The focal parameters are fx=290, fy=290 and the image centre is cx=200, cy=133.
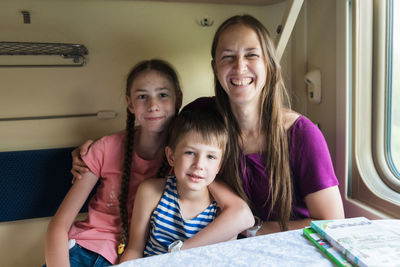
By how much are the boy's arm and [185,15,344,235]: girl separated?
39 centimetres

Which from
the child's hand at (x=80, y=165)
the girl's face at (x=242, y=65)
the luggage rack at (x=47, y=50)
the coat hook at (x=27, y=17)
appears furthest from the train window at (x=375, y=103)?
the coat hook at (x=27, y=17)

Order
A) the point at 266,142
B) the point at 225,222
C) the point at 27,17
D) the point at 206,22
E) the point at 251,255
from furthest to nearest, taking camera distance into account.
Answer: the point at 206,22 → the point at 27,17 → the point at 266,142 → the point at 225,222 → the point at 251,255

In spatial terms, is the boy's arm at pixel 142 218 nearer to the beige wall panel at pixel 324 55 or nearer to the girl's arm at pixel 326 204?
the girl's arm at pixel 326 204

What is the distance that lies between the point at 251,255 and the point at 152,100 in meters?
0.90

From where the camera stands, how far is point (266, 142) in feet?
4.77

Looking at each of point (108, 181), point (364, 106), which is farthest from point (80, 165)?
point (364, 106)

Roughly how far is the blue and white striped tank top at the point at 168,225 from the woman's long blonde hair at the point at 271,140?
0.92ft

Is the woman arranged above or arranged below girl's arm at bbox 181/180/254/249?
above

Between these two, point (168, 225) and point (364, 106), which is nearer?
point (168, 225)

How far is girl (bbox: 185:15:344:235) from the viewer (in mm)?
1348

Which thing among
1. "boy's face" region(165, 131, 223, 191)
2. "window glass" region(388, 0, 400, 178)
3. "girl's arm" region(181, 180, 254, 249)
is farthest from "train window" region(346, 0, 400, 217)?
"boy's face" region(165, 131, 223, 191)

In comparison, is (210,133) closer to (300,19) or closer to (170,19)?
(170,19)

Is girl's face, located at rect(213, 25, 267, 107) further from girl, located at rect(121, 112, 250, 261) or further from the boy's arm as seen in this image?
the boy's arm

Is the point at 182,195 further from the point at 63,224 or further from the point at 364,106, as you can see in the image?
the point at 364,106
